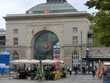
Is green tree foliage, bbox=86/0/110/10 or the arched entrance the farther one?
the arched entrance

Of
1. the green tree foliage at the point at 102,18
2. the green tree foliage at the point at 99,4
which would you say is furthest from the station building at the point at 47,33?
the green tree foliage at the point at 99,4

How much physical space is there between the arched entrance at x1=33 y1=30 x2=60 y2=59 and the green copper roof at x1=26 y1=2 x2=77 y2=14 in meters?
8.85

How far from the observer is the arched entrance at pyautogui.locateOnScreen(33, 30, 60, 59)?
5640 inches

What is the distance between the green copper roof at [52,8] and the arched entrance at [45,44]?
8.85m

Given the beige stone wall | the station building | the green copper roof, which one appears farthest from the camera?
the green copper roof

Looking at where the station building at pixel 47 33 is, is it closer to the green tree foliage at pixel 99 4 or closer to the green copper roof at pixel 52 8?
the green copper roof at pixel 52 8

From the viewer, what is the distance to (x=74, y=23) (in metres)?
141

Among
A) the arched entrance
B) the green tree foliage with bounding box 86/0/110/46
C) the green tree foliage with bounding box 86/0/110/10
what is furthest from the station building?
the green tree foliage with bounding box 86/0/110/10

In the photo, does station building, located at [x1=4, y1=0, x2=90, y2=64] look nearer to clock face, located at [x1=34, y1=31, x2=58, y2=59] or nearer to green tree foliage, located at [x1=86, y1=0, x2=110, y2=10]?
clock face, located at [x1=34, y1=31, x2=58, y2=59]

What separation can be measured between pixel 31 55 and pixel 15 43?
7.66 metres

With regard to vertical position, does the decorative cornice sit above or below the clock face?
above

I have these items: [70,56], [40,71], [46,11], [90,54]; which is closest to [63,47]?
[70,56]

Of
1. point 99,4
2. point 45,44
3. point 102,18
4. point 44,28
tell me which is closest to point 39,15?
point 44,28

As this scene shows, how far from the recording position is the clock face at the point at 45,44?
471ft
